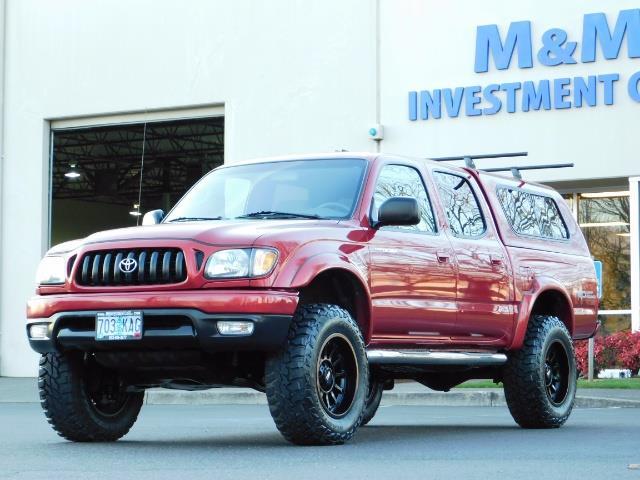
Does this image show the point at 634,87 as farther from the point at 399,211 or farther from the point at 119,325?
the point at 119,325

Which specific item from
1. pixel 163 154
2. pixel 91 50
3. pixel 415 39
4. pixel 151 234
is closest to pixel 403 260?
pixel 151 234

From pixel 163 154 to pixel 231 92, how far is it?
46.9ft

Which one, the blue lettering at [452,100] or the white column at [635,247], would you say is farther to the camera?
the blue lettering at [452,100]

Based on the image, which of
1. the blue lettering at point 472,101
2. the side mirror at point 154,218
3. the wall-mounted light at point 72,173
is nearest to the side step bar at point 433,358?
the side mirror at point 154,218

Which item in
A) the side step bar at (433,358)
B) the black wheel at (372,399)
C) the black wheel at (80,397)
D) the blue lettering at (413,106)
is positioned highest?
the blue lettering at (413,106)

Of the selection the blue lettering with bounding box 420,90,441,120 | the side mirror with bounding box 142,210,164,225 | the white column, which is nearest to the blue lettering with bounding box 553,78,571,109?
the white column

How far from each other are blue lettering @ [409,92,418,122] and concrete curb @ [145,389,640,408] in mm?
7179

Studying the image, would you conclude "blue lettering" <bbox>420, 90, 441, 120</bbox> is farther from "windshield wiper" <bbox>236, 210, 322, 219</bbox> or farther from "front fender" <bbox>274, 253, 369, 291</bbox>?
"front fender" <bbox>274, 253, 369, 291</bbox>

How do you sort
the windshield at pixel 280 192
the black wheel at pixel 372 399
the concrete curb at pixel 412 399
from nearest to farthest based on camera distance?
1. the windshield at pixel 280 192
2. the black wheel at pixel 372 399
3. the concrete curb at pixel 412 399

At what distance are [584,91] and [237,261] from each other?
14621mm

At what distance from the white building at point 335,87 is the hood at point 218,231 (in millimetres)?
12520

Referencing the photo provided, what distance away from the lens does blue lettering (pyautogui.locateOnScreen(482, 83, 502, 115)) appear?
23.0 meters

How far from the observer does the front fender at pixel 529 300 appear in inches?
439

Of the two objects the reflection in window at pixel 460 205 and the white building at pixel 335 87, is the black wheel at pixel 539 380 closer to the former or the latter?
the reflection in window at pixel 460 205
